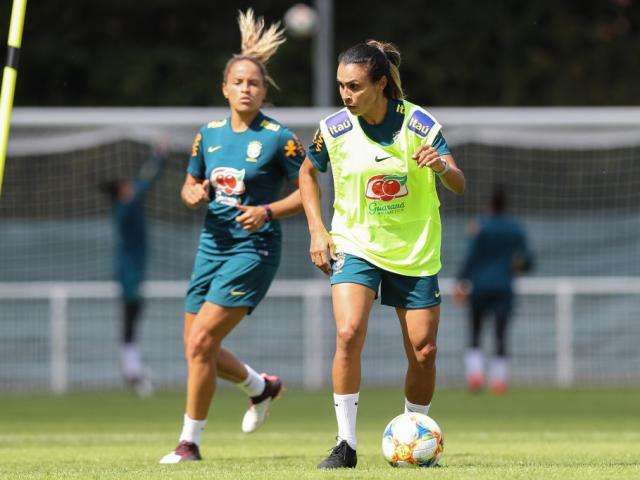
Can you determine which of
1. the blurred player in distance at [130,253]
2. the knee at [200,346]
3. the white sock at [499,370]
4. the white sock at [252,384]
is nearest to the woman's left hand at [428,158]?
the knee at [200,346]

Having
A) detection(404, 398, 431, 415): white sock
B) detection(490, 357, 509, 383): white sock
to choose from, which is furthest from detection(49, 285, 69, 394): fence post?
detection(404, 398, 431, 415): white sock

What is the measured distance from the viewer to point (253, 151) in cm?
913

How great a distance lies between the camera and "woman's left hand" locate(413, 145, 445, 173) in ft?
25.3

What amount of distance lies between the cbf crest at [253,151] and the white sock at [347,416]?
6.01 feet

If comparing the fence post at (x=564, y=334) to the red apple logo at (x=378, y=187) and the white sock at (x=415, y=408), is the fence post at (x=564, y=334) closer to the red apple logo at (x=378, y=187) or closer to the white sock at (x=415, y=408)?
the white sock at (x=415, y=408)

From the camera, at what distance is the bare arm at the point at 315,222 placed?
7.95 metres

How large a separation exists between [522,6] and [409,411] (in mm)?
22454

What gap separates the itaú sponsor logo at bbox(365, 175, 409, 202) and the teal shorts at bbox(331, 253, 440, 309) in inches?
13.5

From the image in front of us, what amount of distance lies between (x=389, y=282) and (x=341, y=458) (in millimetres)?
980

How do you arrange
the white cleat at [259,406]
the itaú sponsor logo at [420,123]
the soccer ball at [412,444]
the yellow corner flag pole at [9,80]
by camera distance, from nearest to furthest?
the yellow corner flag pole at [9,80] < the soccer ball at [412,444] < the itaú sponsor logo at [420,123] < the white cleat at [259,406]

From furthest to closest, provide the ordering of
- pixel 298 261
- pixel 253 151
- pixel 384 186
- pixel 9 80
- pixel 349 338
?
pixel 298 261, pixel 253 151, pixel 384 186, pixel 349 338, pixel 9 80

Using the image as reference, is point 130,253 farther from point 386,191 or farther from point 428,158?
point 428,158

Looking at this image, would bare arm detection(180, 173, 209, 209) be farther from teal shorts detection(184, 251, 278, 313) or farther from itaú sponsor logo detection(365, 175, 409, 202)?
itaú sponsor logo detection(365, 175, 409, 202)

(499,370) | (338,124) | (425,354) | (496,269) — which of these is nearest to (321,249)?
(338,124)
